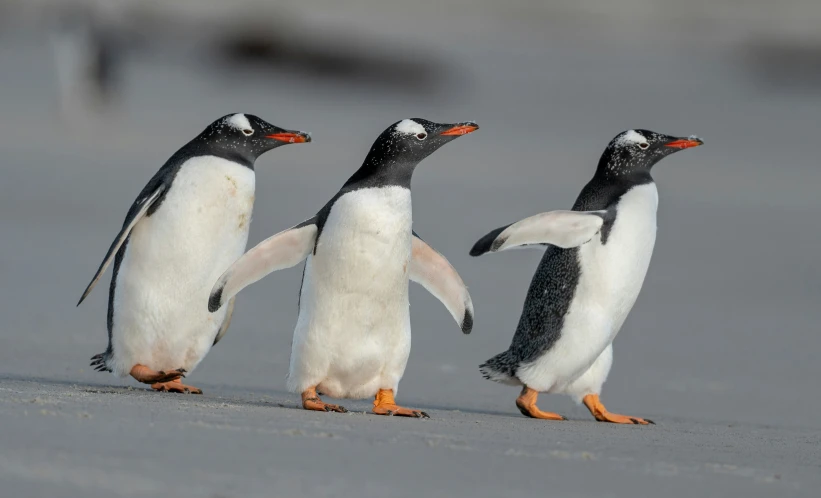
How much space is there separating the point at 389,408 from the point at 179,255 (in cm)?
118

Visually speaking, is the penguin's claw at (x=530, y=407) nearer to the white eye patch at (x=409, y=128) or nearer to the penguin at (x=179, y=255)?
the white eye patch at (x=409, y=128)

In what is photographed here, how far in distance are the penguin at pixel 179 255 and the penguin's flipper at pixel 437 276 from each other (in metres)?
0.66

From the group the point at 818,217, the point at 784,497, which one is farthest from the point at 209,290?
the point at 818,217

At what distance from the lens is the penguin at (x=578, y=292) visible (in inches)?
203

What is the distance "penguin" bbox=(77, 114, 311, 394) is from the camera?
5.32 metres

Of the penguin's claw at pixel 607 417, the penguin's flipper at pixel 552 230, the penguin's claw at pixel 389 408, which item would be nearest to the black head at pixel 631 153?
the penguin's flipper at pixel 552 230

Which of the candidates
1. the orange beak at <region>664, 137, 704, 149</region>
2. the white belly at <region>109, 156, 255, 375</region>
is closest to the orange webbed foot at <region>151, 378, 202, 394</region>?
the white belly at <region>109, 156, 255, 375</region>

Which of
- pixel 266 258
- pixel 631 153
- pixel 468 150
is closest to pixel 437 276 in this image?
pixel 266 258

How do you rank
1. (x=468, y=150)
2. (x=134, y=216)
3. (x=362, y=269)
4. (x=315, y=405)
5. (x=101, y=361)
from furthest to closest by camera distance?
(x=468, y=150)
(x=101, y=361)
(x=134, y=216)
(x=362, y=269)
(x=315, y=405)

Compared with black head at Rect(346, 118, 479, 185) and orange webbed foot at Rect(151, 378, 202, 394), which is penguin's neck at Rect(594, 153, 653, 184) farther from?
orange webbed foot at Rect(151, 378, 202, 394)

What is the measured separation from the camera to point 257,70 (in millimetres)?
21000

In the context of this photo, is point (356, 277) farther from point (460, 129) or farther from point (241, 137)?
point (241, 137)

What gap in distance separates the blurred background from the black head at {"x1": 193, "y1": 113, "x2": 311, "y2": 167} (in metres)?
1.03

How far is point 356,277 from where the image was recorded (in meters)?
4.79
